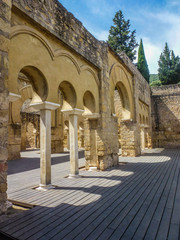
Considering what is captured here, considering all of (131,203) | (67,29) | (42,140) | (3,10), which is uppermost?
(67,29)

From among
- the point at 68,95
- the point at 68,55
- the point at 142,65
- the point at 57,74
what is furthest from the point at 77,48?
the point at 142,65

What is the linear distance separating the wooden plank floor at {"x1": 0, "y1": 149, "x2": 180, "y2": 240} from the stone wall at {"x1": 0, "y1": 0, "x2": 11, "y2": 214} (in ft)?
1.68

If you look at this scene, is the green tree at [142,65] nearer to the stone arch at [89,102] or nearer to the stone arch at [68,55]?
the stone arch at [89,102]

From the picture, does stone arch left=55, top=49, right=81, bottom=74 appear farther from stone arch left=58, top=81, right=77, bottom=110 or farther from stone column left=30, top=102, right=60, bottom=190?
stone column left=30, top=102, right=60, bottom=190

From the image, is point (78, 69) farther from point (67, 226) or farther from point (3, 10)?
point (67, 226)

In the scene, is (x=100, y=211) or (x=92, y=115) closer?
(x=100, y=211)

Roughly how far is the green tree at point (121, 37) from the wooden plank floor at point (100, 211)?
21.9 meters

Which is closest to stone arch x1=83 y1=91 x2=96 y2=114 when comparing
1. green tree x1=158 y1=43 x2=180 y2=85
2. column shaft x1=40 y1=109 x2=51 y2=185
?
column shaft x1=40 y1=109 x2=51 y2=185

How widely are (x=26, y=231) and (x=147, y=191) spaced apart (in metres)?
2.52

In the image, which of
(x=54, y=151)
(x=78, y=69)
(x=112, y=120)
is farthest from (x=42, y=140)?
(x=54, y=151)

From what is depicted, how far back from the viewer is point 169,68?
1097 inches

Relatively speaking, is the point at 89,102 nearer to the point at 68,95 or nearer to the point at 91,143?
the point at 68,95

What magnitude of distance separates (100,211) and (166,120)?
45.0ft

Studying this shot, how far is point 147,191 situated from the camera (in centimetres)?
369
